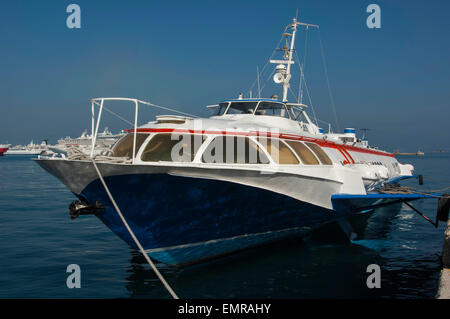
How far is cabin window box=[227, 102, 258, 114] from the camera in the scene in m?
12.3

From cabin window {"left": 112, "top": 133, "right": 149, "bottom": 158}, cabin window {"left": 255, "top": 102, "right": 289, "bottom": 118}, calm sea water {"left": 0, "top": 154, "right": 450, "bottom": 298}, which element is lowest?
calm sea water {"left": 0, "top": 154, "right": 450, "bottom": 298}

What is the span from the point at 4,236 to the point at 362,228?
44.8 ft

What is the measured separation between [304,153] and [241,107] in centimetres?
318

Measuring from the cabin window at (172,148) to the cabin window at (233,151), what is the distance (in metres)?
0.31

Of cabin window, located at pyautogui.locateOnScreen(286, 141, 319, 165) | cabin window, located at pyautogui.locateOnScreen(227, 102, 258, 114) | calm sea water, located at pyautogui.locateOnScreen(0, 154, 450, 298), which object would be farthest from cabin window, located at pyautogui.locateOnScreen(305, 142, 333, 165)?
calm sea water, located at pyautogui.locateOnScreen(0, 154, 450, 298)

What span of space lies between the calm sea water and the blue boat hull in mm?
732

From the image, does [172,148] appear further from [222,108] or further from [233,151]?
[222,108]

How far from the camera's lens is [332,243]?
13008mm

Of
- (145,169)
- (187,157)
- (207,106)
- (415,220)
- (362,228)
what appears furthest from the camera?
(415,220)
